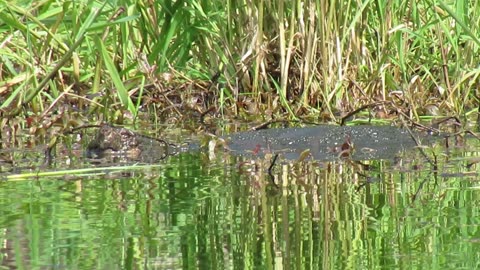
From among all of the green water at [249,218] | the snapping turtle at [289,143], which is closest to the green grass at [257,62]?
the snapping turtle at [289,143]

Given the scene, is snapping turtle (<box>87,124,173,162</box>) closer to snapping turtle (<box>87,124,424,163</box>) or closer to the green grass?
snapping turtle (<box>87,124,424,163</box>)

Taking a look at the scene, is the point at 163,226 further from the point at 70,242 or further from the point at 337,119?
the point at 337,119

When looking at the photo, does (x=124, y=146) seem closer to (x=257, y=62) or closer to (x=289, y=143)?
(x=289, y=143)

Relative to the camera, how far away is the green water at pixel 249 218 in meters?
2.21

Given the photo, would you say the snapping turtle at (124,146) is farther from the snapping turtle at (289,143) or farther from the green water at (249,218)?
the green water at (249,218)

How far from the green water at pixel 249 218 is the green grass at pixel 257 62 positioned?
1.29m

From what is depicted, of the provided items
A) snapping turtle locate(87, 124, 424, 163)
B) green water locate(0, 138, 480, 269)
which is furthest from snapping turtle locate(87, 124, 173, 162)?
green water locate(0, 138, 480, 269)

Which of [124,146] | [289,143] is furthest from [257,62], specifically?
[124,146]

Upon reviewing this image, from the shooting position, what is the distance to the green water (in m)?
2.21

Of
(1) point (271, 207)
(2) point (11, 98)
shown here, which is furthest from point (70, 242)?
(2) point (11, 98)

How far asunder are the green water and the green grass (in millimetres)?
1290

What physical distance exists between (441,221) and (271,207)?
0.43 meters

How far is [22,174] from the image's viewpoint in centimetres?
353

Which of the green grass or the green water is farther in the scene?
the green grass
